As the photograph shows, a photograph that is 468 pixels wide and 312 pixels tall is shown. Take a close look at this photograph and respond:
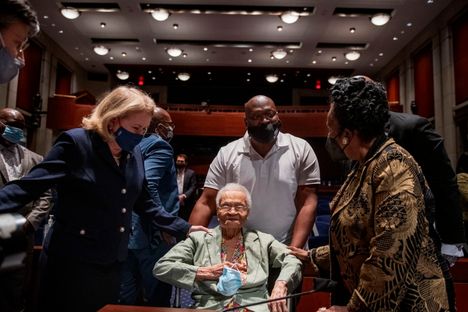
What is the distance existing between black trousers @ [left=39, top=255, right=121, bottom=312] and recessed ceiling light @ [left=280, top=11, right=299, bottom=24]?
27.5 feet

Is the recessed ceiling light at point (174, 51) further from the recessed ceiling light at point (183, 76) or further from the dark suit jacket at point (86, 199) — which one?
the dark suit jacket at point (86, 199)

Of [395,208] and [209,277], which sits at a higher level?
[395,208]

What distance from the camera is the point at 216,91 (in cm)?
1512

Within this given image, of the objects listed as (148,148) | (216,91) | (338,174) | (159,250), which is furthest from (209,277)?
(216,91)

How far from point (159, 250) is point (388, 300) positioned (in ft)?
5.06

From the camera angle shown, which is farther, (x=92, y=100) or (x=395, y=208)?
(x=92, y=100)

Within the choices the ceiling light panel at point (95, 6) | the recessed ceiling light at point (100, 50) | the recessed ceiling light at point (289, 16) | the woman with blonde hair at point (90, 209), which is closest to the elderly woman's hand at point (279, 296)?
the woman with blonde hair at point (90, 209)

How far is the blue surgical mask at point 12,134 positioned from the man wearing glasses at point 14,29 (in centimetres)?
171

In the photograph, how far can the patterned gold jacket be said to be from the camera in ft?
3.58

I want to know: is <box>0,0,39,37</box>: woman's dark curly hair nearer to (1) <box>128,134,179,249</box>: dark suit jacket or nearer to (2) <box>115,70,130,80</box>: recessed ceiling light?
(1) <box>128,134,179,249</box>: dark suit jacket

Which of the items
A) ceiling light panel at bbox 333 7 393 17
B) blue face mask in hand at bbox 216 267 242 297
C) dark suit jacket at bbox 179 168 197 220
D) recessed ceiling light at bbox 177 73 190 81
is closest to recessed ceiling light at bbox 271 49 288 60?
ceiling light panel at bbox 333 7 393 17

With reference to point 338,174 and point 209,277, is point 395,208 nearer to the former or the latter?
point 209,277

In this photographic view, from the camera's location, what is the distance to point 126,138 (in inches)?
68.1

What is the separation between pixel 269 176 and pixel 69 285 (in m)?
1.26
